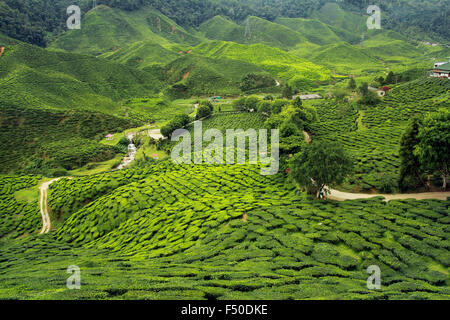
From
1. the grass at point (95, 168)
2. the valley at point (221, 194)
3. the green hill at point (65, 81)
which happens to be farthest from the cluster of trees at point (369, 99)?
the green hill at point (65, 81)

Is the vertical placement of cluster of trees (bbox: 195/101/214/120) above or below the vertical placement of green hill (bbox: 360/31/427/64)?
below

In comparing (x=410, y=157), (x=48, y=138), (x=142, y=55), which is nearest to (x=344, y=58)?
(x=142, y=55)

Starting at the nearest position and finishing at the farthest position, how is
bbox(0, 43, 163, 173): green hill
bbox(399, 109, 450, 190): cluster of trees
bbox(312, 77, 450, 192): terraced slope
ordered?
bbox(399, 109, 450, 190): cluster of trees < bbox(312, 77, 450, 192): terraced slope < bbox(0, 43, 163, 173): green hill

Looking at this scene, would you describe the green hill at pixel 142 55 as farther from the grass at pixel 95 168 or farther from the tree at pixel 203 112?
the grass at pixel 95 168

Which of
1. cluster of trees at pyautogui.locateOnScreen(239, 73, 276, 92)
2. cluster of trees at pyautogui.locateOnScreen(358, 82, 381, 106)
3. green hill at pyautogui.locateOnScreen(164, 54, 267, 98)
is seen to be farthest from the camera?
green hill at pyautogui.locateOnScreen(164, 54, 267, 98)

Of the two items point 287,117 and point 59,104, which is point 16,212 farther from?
point 59,104

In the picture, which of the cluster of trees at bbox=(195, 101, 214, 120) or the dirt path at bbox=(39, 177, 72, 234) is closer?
the dirt path at bbox=(39, 177, 72, 234)

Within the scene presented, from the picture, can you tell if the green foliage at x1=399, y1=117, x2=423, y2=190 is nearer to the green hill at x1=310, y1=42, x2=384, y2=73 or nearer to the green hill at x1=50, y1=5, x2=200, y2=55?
the green hill at x1=310, y1=42, x2=384, y2=73

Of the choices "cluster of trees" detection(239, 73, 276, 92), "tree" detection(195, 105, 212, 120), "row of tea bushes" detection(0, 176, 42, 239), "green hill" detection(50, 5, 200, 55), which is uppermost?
"green hill" detection(50, 5, 200, 55)

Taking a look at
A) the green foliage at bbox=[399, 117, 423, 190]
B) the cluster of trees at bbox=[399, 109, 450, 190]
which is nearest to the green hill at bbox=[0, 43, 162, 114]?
the green foliage at bbox=[399, 117, 423, 190]
